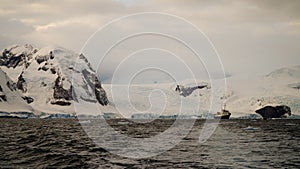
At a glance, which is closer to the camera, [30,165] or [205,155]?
[30,165]

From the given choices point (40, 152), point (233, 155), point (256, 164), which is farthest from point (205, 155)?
point (40, 152)

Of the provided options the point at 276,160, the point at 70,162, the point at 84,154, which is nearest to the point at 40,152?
the point at 84,154

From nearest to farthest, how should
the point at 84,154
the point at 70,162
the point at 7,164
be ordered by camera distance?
the point at 7,164 < the point at 70,162 < the point at 84,154

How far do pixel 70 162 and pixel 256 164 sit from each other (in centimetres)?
1723

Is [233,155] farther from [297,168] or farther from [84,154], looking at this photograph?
[84,154]

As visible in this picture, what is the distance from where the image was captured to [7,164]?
30.5 meters

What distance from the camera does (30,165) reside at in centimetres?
3070

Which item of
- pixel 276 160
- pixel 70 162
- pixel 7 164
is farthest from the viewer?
pixel 276 160

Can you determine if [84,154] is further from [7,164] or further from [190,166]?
[190,166]

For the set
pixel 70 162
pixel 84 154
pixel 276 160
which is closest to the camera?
pixel 70 162

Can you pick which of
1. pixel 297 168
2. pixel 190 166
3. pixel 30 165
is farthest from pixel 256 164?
pixel 30 165

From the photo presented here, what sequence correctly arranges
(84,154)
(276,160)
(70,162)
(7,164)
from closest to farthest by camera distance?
(7,164) → (70,162) → (276,160) → (84,154)

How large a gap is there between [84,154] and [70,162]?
5643 millimetres

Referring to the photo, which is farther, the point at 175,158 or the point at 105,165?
the point at 175,158
